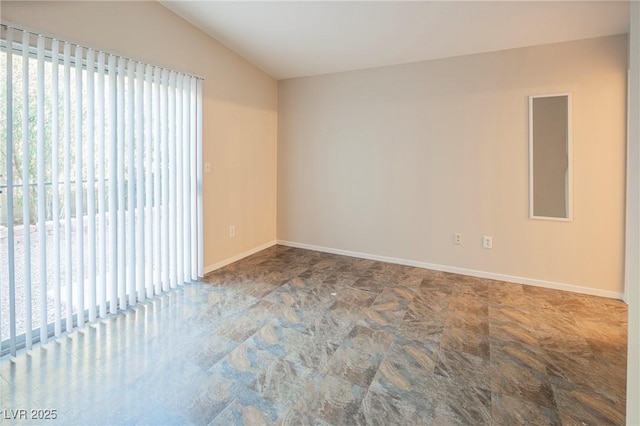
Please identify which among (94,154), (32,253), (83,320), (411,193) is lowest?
(83,320)

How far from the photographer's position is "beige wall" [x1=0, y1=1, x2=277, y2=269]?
230 centimetres

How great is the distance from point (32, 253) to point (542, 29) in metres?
4.44

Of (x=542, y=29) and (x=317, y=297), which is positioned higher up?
(x=542, y=29)

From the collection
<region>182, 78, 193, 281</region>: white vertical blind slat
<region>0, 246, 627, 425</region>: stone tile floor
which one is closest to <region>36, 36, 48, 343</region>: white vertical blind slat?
<region>0, 246, 627, 425</region>: stone tile floor

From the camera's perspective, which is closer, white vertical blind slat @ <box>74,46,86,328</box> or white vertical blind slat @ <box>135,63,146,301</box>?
white vertical blind slat @ <box>74,46,86,328</box>

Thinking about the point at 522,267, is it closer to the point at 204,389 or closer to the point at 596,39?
the point at 596,39

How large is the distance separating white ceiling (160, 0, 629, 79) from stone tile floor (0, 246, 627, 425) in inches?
96.7

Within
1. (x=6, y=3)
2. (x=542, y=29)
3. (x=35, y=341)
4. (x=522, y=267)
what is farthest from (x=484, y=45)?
(x=35, y=341)

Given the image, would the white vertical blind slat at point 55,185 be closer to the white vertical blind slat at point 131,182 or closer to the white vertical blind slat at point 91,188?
the white vertical blind slat at point 91,188

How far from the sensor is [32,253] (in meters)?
2.14

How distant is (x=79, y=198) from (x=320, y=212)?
112 inches

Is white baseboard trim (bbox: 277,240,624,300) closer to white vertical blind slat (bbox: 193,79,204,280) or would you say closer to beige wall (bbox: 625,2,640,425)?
white vertical blind slat (bbox: 193,79,204,280)

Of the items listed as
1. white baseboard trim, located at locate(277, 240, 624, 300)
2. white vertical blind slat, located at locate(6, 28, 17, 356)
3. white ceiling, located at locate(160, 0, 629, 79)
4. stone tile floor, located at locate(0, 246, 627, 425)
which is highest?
white ceiling, located at locate(160, 0, 629, 79)

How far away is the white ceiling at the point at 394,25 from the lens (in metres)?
2.60
